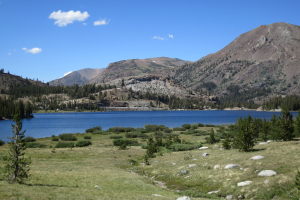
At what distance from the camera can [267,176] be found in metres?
31.2

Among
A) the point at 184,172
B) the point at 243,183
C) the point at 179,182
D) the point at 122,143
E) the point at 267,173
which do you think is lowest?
the point at 122,143

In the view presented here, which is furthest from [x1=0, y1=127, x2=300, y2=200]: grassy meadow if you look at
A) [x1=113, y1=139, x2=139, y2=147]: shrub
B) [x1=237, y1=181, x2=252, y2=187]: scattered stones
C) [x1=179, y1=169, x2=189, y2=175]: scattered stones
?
[x1=113, y1=139, x2=139, y2=147]: shrub

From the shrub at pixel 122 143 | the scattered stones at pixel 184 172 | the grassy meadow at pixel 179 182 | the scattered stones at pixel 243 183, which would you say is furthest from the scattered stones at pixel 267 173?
the shrub at pixel 122 143

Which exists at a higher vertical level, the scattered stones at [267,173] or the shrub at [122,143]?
the scattered stones at [267,173]

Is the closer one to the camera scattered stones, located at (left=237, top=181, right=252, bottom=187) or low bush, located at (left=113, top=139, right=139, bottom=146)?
scattered stones, located at (left=237, top=181, right=252, bottom=187)

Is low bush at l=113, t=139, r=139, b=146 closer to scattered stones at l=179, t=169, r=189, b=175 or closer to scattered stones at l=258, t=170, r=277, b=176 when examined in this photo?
scattered stones at l=179, t=169, r=189, b=175

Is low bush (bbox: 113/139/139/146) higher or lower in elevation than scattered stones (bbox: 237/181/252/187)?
lower

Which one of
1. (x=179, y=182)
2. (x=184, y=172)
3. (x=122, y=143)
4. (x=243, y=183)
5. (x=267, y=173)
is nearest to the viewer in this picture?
(x=243, y=183)

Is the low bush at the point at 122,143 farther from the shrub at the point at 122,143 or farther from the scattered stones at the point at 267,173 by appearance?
the scattered stones at the point at 267,173

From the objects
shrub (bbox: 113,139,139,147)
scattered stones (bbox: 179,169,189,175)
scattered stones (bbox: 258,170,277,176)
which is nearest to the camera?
scattered stones (bbox: 258,170,277,176)

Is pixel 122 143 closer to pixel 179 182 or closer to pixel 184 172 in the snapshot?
pixel 184 172

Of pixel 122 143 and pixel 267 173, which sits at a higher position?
pixel 267 173

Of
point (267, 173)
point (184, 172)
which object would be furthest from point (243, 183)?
point (184, 172)

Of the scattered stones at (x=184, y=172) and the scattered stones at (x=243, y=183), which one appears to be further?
the scattered stones at (x=184, y=172)
